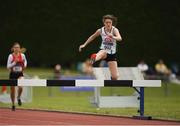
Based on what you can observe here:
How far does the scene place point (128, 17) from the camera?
20406 millimetres

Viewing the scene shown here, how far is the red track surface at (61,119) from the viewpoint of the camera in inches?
521

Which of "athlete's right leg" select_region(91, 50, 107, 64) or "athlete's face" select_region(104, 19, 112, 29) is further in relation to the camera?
"athlete's face" select_region(104, 19, 112, 29)

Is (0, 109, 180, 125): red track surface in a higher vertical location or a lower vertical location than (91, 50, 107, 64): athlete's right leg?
lower

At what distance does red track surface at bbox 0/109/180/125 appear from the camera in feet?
43.5

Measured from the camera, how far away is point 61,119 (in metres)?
14.1

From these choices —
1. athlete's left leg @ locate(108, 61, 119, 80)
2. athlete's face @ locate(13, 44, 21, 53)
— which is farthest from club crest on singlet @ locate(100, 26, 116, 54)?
athlete's face @ locate(13, 44, 21, 53)

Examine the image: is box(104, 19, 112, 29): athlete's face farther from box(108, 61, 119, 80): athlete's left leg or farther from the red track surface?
the red track surface

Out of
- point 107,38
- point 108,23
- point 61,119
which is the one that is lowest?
point 61,119

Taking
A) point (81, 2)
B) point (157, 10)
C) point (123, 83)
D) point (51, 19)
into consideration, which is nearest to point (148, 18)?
point (157, 10)

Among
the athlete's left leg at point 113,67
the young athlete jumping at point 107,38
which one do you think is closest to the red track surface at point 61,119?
the athlete's left leg at point 113,67

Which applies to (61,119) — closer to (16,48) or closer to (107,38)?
(107,38)

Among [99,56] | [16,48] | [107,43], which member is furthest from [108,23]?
[16,48]

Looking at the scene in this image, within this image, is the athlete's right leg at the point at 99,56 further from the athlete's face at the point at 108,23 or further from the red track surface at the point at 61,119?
the red track surface at the point at 61,119

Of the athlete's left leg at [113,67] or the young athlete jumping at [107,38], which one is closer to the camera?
the young athlete jumping at [107,38]
